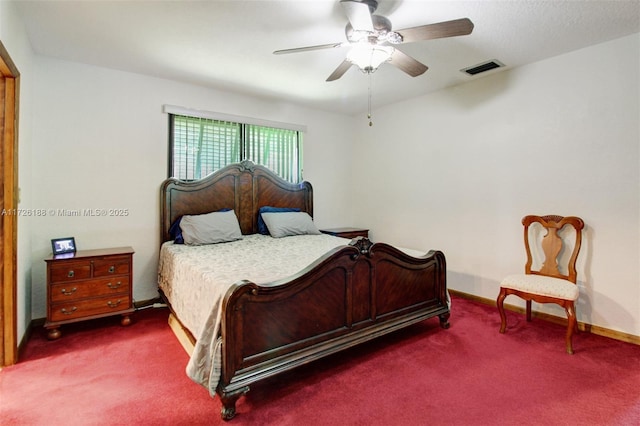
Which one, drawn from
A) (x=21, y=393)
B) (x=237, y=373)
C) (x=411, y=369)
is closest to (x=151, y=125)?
(x=21, y=393)

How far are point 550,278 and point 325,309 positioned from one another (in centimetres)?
205

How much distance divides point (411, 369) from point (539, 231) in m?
1.98

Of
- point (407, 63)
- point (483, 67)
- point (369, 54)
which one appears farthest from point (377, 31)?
point (483, 67)

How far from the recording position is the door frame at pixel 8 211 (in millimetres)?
2141

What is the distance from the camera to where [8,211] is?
7.03 feet

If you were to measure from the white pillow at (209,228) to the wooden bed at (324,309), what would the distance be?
5.46 ft

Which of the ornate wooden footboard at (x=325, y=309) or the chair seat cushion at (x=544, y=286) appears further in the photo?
the chair seat cushion at (x=544, y=286)

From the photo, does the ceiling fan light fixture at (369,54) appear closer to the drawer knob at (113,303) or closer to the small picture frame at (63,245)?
the drawer knob at (113,303)

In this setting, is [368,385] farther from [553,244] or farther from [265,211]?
[265,211]

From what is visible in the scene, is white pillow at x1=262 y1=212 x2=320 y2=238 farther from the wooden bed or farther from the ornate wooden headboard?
the wooden bed

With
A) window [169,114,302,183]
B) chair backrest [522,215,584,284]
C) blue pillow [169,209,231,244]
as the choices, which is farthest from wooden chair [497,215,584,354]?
blue pillow [169,209,231,244]

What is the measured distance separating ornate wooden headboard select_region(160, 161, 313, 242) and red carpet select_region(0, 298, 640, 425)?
1.41 meters

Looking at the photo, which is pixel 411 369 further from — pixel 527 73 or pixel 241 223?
pixel 527 73

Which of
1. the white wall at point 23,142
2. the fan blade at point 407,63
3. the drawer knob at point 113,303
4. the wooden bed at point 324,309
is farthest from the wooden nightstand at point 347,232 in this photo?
the white wall at point 23,142
